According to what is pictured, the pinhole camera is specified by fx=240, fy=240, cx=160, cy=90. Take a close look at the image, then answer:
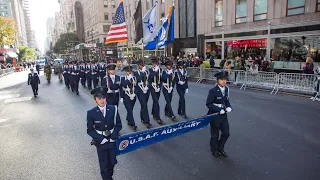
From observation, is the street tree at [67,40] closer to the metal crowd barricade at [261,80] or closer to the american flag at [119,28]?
the metal crowd barricade at [261,80]

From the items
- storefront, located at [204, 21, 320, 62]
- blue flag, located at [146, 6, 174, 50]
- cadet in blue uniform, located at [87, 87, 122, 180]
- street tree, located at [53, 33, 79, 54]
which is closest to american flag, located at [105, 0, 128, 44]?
blue flag, located at [146, 6, 174, 50]

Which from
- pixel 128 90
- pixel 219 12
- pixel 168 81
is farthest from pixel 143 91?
pixel 219 12

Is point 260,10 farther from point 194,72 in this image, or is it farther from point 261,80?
point 261,80

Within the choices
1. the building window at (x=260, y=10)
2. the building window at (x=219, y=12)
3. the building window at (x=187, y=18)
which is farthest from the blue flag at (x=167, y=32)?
the building window at (x=187, y=18)

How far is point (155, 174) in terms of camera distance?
4.48 meters

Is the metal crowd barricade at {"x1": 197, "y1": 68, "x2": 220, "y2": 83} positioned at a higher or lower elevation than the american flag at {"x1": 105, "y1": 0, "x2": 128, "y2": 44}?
lower

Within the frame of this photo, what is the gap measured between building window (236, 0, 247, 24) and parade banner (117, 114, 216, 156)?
19.1 meters

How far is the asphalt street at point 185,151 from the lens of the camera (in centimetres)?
452

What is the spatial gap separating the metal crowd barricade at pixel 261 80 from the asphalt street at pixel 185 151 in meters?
2.92

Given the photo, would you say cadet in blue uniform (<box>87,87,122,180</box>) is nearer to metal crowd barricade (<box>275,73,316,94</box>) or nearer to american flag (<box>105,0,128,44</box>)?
american flag (<box>105,0,128,44</box>)

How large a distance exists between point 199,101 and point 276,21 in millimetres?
12401

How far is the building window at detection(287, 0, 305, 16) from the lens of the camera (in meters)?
17.2

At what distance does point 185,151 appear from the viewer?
544 cm

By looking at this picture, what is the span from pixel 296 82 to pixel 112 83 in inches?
337
